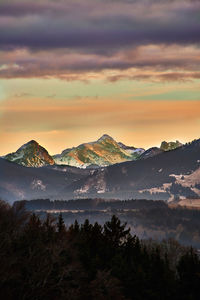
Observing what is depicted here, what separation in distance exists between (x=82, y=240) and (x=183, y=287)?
29.5m

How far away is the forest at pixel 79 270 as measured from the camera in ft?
390

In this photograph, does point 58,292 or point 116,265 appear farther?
point 116,265

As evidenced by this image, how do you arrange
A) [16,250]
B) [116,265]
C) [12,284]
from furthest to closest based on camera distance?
[116,265] → [16,250] → [12,284]

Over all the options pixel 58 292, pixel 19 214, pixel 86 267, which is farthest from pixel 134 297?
pixel 19 214

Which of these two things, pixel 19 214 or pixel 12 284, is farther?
pixel 19 214

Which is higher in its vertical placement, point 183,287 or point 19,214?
point 19,214

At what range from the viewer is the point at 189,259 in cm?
16000

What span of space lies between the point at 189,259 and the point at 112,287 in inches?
1283

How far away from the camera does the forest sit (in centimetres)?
11881

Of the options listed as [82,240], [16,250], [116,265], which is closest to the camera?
[16,250]

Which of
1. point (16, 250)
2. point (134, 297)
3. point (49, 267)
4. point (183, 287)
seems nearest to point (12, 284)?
point (49, 267)

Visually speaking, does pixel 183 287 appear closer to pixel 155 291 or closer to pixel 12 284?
pixel 155 291

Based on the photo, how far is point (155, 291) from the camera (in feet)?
487

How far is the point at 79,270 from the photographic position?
5325 inches
